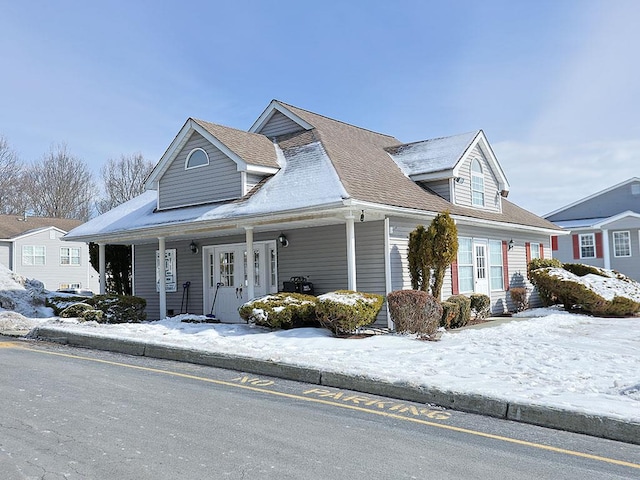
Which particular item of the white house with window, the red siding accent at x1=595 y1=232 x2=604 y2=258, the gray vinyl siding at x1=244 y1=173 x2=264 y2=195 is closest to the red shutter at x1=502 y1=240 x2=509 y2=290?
the gray vinyl siding at x1=244 y1=173 x2=264 y2=195

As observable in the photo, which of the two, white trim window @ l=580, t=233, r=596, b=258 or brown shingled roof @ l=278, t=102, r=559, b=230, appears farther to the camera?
white trim window @ l=580, t=233, r=596, b=258

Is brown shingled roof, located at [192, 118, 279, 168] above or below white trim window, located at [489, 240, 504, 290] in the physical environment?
above

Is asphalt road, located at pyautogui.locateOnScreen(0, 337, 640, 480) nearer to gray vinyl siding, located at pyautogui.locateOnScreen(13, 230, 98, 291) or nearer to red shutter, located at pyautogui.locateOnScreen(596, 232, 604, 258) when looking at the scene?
red shutter, located at pyautogui.locateOnScreen(596, 232, 604, 258)

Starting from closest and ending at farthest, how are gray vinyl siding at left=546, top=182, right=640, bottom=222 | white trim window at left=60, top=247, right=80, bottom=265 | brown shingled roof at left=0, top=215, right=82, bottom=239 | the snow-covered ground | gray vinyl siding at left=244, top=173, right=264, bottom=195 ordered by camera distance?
the snow-covered ground, gray vinyl siding at left=244, top=173, right=264, bottom=195, gray vinyl siding at left=546, top=182, right=640, bottom=222, brown shingled roof at left=0, top=215, right=82, bottom=239, white trim window at left=60, top=247, right=80, bottom=265

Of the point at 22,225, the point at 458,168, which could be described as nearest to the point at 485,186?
the point at 458,168

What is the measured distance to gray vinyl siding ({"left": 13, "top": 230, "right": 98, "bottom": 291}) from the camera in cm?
3600

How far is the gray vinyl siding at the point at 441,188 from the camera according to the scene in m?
17.3

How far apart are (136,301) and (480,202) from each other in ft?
36.3

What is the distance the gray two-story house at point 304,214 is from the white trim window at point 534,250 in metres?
0.11

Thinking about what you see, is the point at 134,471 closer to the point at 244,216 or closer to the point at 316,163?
the point at 244,216

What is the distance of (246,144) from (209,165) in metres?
1.22

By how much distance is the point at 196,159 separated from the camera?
1725cm

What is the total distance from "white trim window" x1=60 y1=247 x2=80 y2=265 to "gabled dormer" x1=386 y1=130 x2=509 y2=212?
26.5 m

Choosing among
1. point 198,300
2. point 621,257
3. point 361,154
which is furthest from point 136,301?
point 621,257
